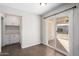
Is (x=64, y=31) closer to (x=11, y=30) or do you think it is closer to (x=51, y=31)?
(x=51, y=31)

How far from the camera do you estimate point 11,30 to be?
5.34 ft

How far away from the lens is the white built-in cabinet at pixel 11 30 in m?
1.31

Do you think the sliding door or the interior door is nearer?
the interior door

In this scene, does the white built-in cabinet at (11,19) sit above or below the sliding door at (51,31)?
above

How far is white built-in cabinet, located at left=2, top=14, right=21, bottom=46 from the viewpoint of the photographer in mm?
1309

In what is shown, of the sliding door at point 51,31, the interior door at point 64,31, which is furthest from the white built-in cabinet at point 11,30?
the interior door at point 64,31

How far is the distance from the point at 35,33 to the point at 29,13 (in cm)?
37

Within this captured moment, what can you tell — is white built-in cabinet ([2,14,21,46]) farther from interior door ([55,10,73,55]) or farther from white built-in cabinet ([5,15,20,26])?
interior door ([55,10,73,55])

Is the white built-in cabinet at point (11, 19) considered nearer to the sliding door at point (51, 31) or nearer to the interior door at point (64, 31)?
the sliding door at point (51, 31)

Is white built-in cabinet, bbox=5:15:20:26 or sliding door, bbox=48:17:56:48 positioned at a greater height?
white built-in cabinet, bbox=5:15:20:26

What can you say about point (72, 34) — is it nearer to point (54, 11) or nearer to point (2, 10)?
point (54, 11)

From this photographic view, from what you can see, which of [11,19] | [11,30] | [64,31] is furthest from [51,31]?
[11,30]

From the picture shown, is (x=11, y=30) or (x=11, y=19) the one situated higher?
(x=11, y=19)

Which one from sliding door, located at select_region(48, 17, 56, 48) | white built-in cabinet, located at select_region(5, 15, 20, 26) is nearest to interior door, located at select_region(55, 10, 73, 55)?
sliding door, located at select_region(48, 17, 56, 48)
